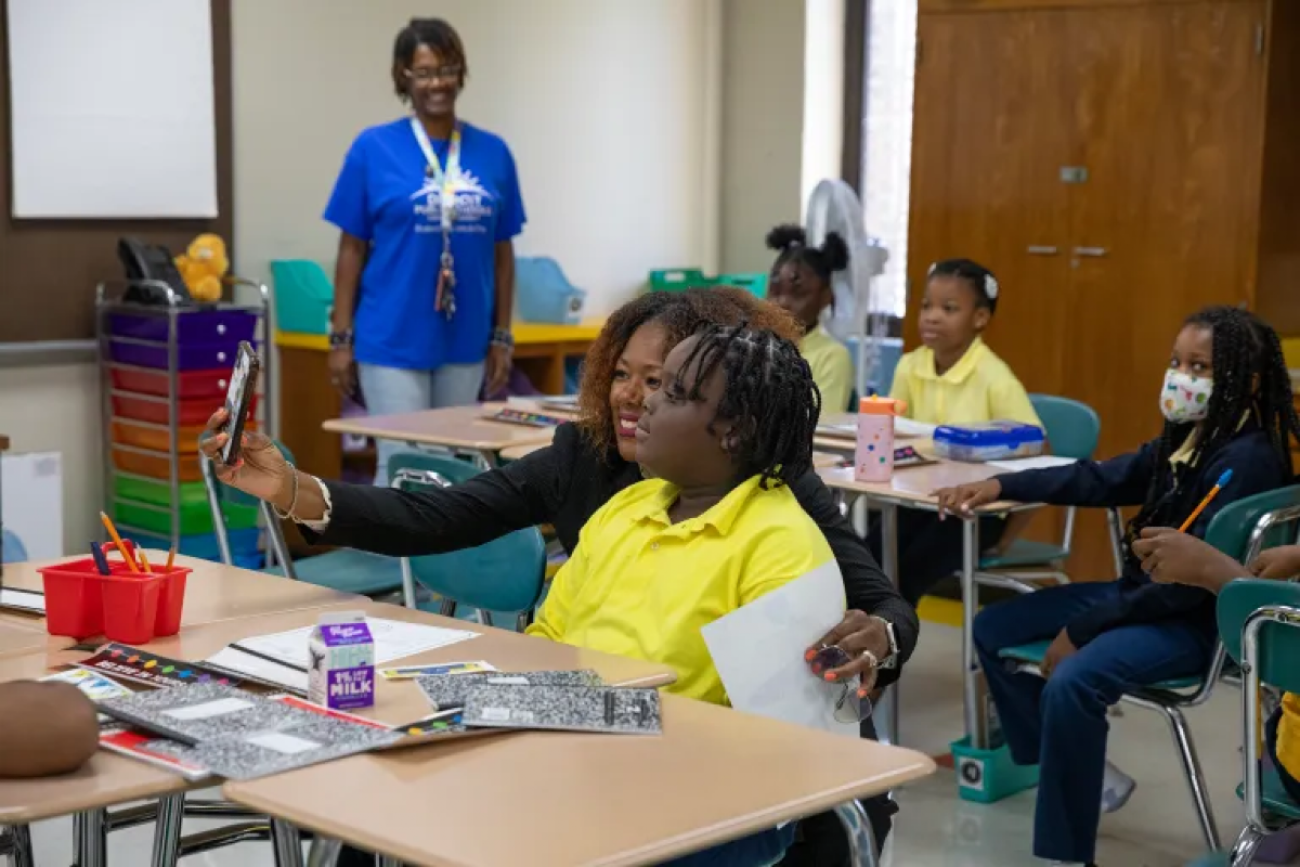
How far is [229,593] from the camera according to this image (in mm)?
2592

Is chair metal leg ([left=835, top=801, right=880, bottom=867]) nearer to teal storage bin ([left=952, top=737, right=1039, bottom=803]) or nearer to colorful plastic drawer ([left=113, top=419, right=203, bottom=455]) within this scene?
teal storage bin ([left=952, top=737, right=1039, bottom=803])

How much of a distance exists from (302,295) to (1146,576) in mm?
3392

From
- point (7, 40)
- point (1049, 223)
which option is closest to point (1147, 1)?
point (1049, 223)

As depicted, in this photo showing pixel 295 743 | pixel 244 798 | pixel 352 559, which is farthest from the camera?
pixel 352 559

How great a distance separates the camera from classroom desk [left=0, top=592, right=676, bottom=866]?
1.67 meters

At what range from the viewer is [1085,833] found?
10.9 ft

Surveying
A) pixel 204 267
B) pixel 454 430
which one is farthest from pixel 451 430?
pixel 204 267

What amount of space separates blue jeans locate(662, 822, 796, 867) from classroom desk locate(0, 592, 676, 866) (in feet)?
0.68

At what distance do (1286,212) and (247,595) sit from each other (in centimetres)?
368

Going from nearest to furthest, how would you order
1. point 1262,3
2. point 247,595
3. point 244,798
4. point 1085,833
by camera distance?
point 244,798, point 247,595, point 1085,833, point 1262,3

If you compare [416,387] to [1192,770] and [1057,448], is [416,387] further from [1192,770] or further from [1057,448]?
[1192,770]

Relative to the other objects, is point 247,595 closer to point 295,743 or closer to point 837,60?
point 295,743

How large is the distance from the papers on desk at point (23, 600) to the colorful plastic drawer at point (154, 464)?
284 cm

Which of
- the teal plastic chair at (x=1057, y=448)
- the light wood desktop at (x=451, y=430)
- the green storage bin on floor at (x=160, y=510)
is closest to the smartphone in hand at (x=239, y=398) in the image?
the light wood desktop at (x=451, y=430)
